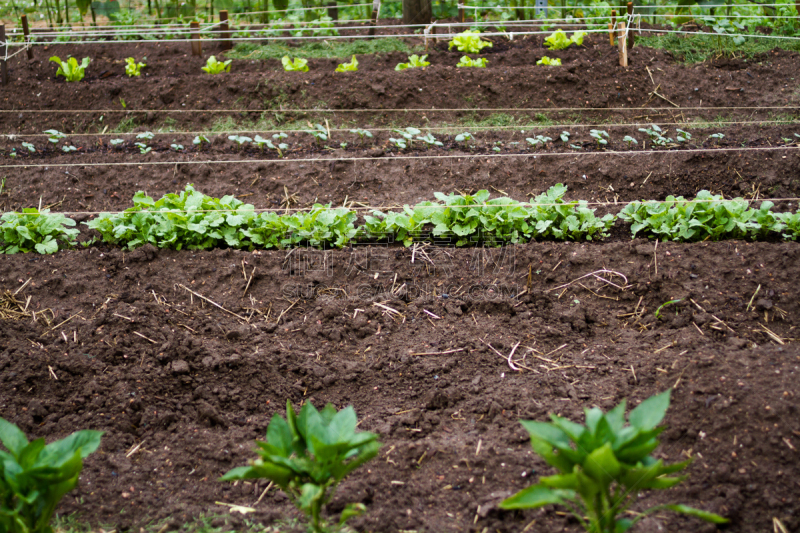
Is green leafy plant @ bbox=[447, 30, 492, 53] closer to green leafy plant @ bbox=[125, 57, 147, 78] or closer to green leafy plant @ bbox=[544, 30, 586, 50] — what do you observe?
green leafy plant @ bbox=[544, 30, 586, 50]

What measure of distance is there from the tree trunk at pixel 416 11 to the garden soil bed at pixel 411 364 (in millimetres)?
5507

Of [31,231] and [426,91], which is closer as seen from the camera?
[31,231]

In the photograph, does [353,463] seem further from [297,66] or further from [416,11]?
[416,11]

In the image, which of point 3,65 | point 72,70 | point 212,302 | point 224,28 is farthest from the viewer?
point 224,28

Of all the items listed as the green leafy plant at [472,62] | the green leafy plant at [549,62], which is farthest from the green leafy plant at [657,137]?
the green leafy plant at [472,62]

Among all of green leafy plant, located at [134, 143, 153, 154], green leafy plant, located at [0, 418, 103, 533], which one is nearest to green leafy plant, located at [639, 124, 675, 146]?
green leafy plant, located at [134, 143, 153, 154]

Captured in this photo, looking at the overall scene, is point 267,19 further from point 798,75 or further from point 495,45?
point 798,75

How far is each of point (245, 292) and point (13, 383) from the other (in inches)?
47.4

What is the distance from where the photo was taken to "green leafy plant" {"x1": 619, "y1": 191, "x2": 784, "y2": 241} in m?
3.55

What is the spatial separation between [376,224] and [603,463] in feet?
8.09

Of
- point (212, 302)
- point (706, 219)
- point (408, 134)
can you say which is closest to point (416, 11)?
point (408, 134)

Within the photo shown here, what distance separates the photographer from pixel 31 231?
3.71 m

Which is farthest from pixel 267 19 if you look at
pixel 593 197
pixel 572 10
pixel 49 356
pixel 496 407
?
pixel 496 407

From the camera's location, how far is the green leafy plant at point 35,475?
1625 mm
